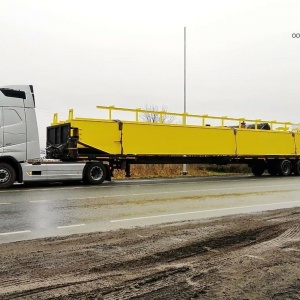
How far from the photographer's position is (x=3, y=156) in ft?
46.8

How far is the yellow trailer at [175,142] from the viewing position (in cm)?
1675

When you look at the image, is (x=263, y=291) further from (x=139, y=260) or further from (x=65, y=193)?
(x=65, y=193)

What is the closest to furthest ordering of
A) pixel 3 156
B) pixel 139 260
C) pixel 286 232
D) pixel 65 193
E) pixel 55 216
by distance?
1. pixel 139 260
2. pixel 286 232
3. pixel 55 216
4. pixel 65 193
5. pixel 3 156

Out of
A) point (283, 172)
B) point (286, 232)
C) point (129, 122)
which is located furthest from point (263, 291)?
point (283, 172)

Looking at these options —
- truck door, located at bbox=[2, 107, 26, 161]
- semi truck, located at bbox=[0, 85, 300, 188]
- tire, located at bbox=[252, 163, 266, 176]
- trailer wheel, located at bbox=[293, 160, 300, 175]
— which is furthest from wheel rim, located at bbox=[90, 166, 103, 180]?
trailer wheel, located at bbox=[293, 160, 300, 175]

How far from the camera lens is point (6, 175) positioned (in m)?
14.3

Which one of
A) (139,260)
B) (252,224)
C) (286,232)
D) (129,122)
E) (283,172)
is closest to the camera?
(139,260)

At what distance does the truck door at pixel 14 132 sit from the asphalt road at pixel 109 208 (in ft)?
5.29

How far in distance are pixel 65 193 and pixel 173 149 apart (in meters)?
7.23

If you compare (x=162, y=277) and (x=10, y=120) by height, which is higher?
(x=10, y=120)

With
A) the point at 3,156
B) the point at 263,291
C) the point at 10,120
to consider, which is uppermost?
the point at 10,120

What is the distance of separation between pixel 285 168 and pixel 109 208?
55.2 feet

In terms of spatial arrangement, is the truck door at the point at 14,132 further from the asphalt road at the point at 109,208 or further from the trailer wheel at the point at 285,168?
the trailer wheel at the point at 285,168

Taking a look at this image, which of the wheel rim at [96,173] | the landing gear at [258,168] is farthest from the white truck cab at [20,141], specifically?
the landing gear at [258,168]
